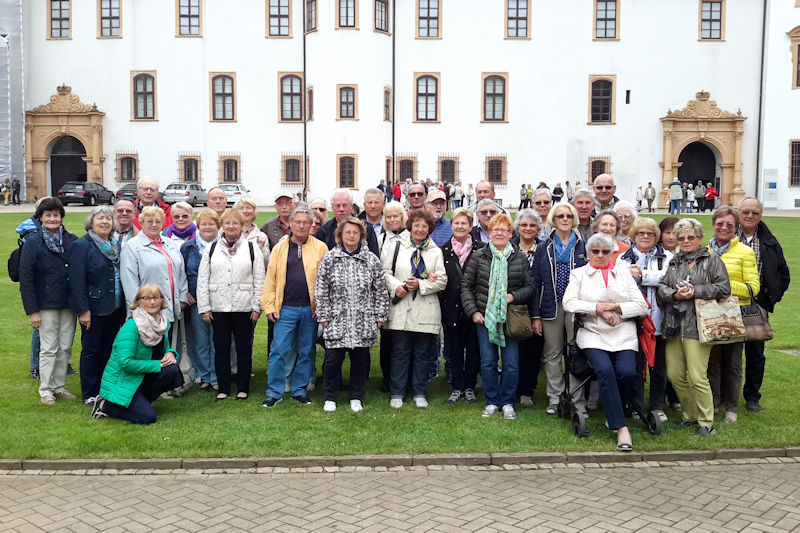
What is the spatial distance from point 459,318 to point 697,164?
Answer: 133 feet

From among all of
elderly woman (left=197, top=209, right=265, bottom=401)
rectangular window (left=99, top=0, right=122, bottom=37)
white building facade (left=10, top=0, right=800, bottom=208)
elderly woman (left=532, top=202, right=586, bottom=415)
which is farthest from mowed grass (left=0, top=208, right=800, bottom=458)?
rectangular window (left=99, top=0, right=122, bottom=37)

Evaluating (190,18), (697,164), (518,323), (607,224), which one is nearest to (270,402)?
(518,323)

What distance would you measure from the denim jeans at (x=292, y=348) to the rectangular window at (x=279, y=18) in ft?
118

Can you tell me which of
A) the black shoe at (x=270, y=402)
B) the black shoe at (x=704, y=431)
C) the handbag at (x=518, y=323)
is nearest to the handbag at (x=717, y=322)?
the black shoe at (x=704, y=431)

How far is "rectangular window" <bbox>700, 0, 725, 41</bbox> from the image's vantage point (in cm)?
4194

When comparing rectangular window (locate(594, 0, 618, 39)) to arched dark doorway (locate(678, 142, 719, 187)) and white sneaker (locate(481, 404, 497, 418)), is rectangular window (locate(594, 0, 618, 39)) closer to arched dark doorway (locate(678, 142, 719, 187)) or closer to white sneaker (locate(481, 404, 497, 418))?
arched dark doorway (locate(678, 142, 719, 187))

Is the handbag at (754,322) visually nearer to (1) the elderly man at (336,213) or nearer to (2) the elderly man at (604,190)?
(2) the elderly man at (604,190)

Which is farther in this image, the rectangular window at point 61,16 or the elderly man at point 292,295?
the rectangular window at point 61,16

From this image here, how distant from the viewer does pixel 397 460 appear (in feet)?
21.9

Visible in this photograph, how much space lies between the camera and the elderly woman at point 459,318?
8328 millimetres

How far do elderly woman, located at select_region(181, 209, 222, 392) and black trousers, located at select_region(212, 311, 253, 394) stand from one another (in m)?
0.46

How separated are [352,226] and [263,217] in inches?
930

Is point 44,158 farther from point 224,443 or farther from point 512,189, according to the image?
point 224,443

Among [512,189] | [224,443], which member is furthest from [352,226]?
[512,189]
